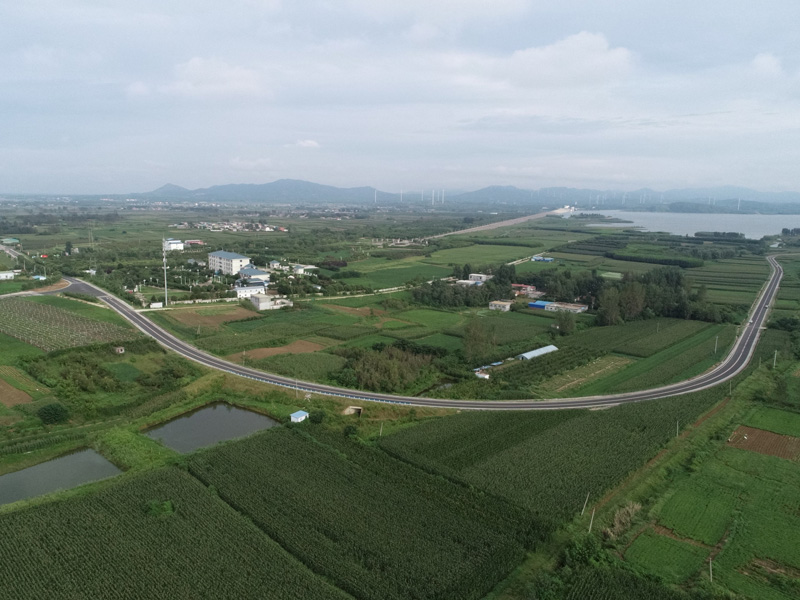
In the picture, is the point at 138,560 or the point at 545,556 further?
the point at 545,556

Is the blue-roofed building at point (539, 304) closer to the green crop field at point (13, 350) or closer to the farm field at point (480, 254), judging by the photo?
the farm field at point (480, 254)

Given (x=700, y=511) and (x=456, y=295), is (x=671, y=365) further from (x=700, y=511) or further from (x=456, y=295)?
(x=456, y=295)

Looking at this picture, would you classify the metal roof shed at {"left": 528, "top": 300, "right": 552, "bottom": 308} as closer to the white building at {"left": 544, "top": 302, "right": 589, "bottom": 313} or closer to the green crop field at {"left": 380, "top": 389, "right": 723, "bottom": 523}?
the white building at {"left": 544, "top": 302, "right": 589, "bottom": 313}

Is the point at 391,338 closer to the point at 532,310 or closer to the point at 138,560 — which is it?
the point at 532,310

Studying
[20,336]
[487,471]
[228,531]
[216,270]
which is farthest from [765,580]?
[216,270]

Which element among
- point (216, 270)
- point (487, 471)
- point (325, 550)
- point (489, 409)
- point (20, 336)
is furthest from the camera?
point (216, 270)

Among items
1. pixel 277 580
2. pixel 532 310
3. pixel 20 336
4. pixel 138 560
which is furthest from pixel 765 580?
pixel 20 336

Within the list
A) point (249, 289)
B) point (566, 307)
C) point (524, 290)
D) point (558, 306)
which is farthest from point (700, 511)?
point (249, 289)

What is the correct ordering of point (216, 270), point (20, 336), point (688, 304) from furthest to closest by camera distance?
point (216, 270) → point (688, 304) → point (20, 336)
